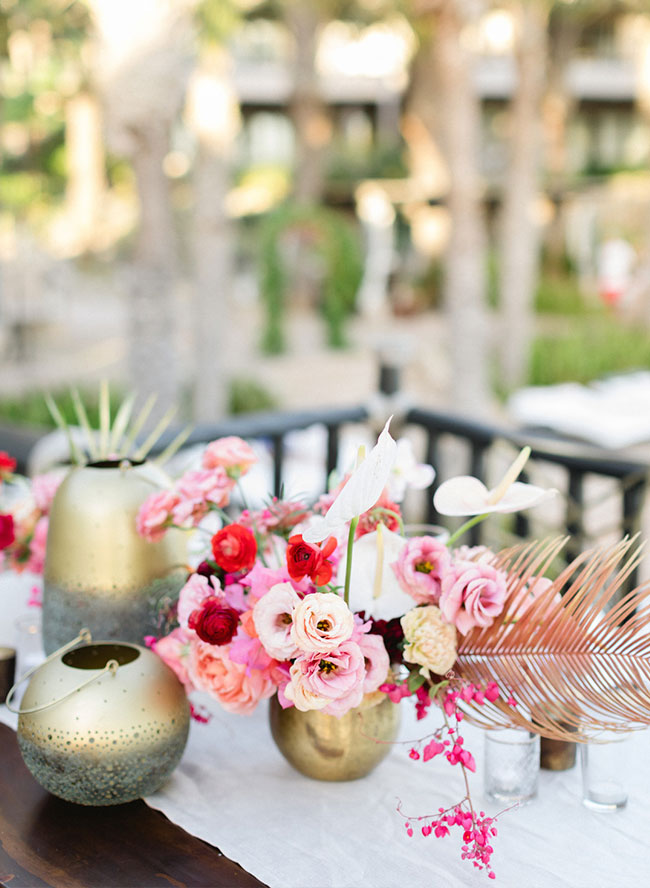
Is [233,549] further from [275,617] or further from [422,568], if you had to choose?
[422,568]

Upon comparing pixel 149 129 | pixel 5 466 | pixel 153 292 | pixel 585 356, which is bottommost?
pixel 585 356

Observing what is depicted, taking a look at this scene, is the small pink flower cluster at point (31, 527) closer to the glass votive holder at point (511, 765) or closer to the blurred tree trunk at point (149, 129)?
the glass votive holder at point (511, 765)

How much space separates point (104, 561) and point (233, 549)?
0.91 ft

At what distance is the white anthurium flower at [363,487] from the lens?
0.92 m

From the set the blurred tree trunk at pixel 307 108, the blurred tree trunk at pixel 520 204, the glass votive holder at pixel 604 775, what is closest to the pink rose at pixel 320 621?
the glass votive holder at pixel 604 775

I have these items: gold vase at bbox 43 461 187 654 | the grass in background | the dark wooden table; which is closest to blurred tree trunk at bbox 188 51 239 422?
the grass in background

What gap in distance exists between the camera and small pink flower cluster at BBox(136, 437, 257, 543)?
1185 millimetres

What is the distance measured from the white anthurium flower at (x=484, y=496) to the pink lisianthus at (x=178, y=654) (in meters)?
0.34

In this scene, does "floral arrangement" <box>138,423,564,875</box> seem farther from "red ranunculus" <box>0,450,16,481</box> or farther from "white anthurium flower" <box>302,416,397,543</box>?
"red ranunculus" <box>0,450,16,481</box>

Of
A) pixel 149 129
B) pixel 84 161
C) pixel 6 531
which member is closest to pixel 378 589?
pixel 6 531

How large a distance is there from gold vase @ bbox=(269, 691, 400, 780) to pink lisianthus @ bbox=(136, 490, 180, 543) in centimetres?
24

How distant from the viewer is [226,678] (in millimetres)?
1087

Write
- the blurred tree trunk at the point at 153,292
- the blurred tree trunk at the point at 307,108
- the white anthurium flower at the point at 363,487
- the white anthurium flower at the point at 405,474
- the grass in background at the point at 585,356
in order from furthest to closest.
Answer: the blurred tree trunk at the point at 307,108, the grass in background at the point at 585,356, the blurred tree trunk at the point at 153,292, the white anthurium flower at the point at 405,474, the white anthurium flower at the point at 363,487

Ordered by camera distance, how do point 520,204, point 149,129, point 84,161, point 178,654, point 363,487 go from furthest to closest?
point 84,161, point 520,204, point 149,129, point 178,654, point 363,487
